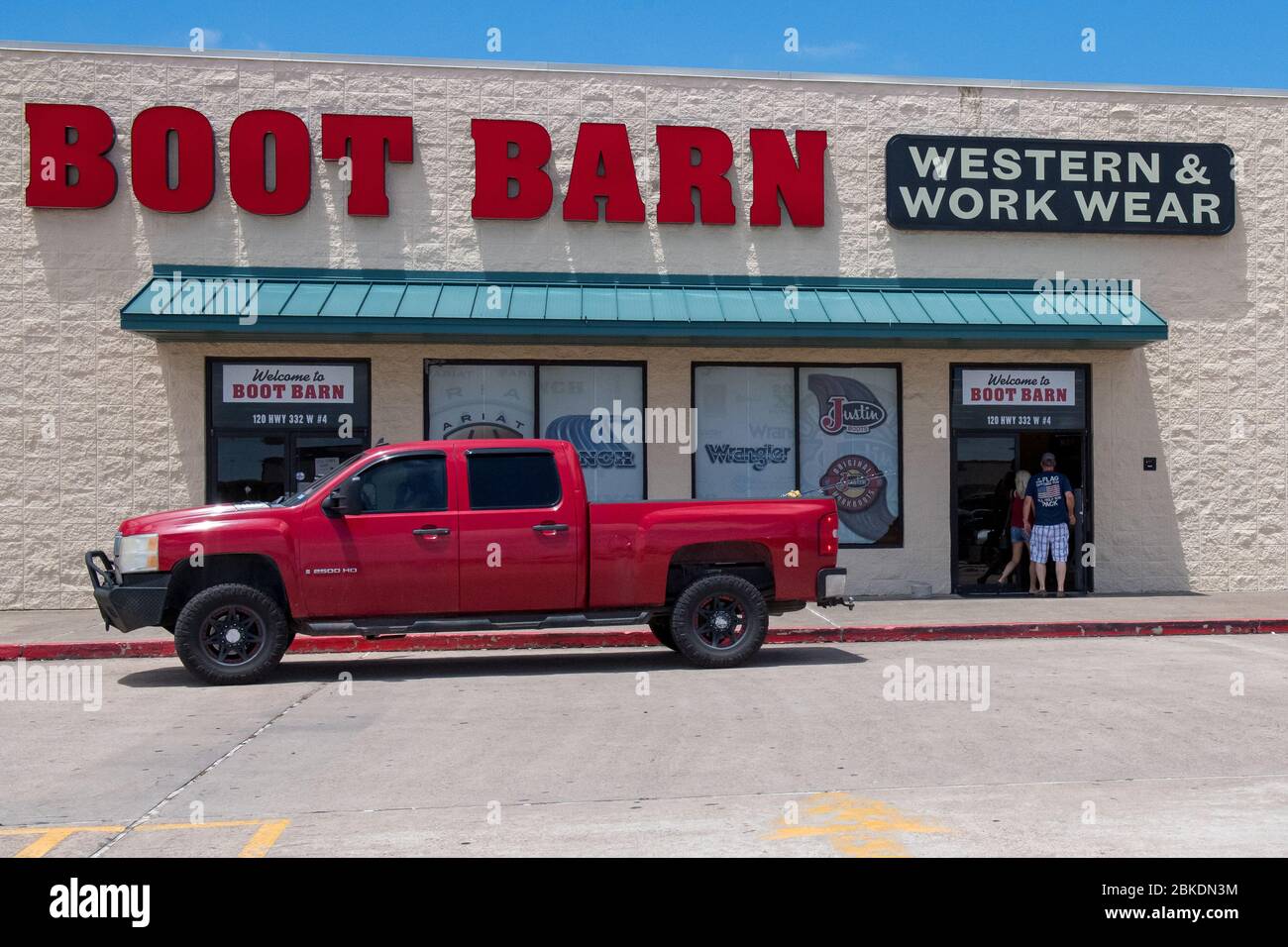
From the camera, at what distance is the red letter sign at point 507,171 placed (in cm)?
1680

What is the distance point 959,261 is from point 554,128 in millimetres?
5779

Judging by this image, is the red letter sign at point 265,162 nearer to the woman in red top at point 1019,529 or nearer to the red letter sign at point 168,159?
the red letter sign at point 168,159

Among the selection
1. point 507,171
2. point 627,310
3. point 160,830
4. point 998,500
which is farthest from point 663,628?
point 507,171

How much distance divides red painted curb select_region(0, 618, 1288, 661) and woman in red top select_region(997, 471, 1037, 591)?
3.13 meters

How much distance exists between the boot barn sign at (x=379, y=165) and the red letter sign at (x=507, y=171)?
13 mm

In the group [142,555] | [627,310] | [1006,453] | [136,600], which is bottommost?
[136,600]

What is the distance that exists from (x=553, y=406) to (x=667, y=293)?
2.10 m

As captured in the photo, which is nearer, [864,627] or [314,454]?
[864,627]

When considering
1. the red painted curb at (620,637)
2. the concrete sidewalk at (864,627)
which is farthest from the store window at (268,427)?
the red painted curb at (620,637)

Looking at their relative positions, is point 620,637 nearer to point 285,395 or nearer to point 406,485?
point 406,485

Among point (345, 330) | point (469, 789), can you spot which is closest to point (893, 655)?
point (469, 789)

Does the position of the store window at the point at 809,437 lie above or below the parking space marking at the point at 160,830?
above

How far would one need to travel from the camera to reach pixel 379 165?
54.6 feet

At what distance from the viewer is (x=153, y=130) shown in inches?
644
